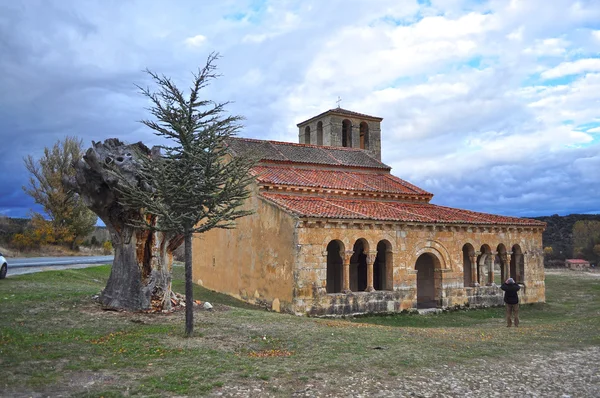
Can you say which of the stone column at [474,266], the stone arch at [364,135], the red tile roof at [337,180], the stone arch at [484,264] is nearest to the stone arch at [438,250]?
the stone column at [474,266]

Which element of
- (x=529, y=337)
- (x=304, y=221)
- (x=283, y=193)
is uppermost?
(x=283, y=193)

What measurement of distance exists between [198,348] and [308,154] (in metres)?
17.8

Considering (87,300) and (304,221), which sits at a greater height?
(304,221)

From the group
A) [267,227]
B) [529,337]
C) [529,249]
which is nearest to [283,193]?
[267,227]

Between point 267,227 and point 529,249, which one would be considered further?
point 529,249

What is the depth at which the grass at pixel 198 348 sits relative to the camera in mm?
7211

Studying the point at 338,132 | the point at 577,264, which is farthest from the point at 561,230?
the point at 338,132

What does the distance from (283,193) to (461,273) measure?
346 inches

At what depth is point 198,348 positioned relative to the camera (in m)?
9.41

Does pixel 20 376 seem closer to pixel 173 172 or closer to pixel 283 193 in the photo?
pixel 173 172

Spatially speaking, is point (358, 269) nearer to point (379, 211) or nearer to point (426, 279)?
point (426, 279)

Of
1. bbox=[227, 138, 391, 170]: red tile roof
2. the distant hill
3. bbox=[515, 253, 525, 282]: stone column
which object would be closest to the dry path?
bbox=[515, 253, 525, 282]: stone column

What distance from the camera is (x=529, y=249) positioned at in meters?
24.0

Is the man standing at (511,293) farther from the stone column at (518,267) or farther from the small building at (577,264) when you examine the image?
the small building at (577,264)
